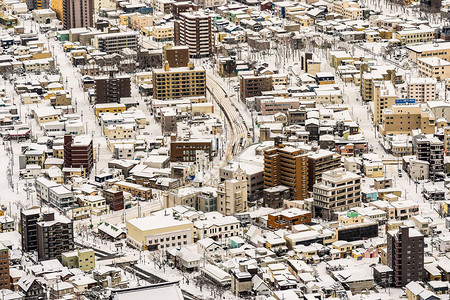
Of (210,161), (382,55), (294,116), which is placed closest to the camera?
(210,161)

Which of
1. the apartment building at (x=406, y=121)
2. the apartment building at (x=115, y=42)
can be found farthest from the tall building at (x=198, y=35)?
the apartment building at (x=406, y=121)

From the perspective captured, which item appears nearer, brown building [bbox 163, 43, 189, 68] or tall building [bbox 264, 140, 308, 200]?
tall building [bbox 264, 140, 308, 200]

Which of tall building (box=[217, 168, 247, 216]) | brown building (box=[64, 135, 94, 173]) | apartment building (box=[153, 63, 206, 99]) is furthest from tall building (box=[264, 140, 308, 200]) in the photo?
apartment building (box=[153, 63, 206, 99])

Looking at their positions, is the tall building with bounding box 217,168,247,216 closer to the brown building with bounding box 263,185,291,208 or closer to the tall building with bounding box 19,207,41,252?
the brown building with bounding box 263,185,291,208

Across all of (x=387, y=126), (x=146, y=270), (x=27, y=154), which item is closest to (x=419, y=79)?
(x=387, y=126)

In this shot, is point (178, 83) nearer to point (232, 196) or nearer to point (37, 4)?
point (232, 196)

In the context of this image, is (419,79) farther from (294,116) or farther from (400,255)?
(400,255)
